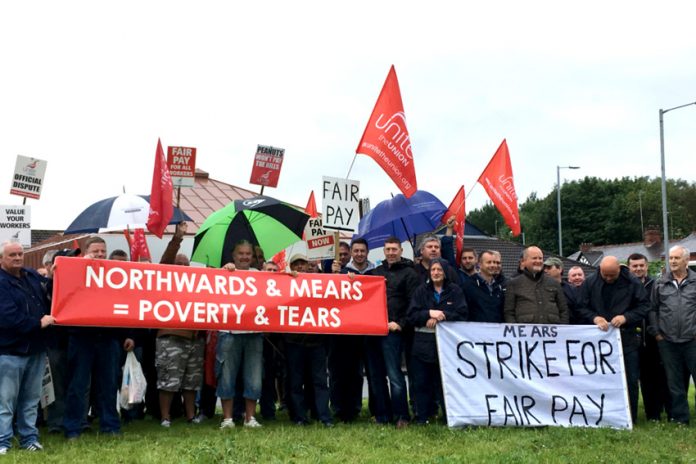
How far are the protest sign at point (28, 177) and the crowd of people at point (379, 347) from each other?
3370 millimetres

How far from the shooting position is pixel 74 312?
7.59 meters

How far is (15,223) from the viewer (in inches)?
430

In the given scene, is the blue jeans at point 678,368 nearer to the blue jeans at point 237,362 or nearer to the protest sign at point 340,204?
the protest sign at point 340,204

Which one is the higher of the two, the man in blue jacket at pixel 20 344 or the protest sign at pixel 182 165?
the protest sign at pixel 182 165

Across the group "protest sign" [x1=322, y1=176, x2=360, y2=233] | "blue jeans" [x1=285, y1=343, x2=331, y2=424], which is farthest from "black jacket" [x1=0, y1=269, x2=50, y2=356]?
"protest sign" [x1=322, y1=176, x2=360, y2=233]

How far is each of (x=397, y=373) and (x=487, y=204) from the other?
114355 mm

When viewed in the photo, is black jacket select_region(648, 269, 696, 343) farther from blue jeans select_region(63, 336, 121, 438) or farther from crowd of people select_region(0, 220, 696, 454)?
blue jeans select_region(63, 336, 121, 438)

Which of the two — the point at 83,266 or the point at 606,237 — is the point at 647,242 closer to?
the point at 606,237

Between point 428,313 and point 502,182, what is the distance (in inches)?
160

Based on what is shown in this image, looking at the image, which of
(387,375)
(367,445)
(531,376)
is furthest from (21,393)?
(531,376)

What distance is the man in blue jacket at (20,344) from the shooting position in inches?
277

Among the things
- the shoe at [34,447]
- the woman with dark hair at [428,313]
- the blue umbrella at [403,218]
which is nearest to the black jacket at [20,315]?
the shoe at [34,447]

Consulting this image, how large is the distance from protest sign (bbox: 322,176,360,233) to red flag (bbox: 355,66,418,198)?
54 centimetres

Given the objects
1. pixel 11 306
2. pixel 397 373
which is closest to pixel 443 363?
pixel 397 373
